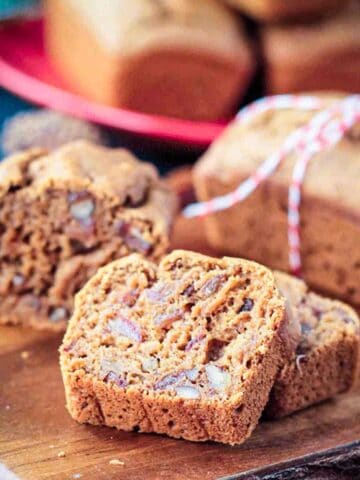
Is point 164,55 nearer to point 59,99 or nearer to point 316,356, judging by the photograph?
point 59,99

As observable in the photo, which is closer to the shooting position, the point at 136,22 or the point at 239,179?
the point at 239,179

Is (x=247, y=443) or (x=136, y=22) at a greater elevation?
(x=136, y=22)

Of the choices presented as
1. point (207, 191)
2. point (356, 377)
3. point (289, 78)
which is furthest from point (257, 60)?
point (356, 377)

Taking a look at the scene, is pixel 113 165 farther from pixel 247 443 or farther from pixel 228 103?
pixel 228 103

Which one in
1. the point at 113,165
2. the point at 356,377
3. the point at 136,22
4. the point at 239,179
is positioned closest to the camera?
the point at 356,377

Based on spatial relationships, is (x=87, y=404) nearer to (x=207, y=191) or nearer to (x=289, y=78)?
(x=207, y=191)

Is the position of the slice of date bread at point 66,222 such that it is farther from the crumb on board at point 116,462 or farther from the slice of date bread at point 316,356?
the crumb on board at point 116,462

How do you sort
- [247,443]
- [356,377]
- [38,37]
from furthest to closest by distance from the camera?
1. [38,37]
2. [356,377]
3. [247,443]
